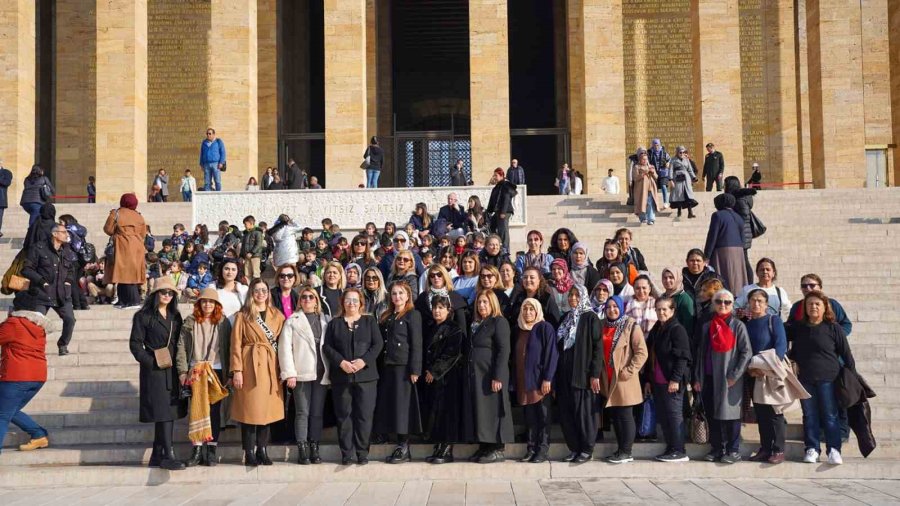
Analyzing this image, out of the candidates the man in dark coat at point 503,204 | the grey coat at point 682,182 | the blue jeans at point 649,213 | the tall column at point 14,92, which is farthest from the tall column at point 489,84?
the tall column at point 14,92

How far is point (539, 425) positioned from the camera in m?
8.38

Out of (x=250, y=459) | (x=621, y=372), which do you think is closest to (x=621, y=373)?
(x=621, y=372)

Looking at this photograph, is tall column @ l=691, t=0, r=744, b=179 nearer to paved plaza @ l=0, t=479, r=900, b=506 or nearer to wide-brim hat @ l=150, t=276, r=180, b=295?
paved plaza @ l=0, t=479, r=900, b=506

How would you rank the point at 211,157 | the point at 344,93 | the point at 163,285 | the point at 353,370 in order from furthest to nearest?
the point at 344,93, the point at 211,157, the point at 163,285, the point at 353,370

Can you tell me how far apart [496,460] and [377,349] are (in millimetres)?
1321

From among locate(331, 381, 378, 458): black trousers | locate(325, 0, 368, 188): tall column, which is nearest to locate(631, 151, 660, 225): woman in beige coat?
locate(325, 0, 368, 188): tall column

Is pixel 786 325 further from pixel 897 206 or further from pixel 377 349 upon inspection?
pixel 897 206

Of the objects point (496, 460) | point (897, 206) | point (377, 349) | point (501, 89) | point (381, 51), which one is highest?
point (381, 51)

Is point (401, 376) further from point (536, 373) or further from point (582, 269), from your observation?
point (582, 269)

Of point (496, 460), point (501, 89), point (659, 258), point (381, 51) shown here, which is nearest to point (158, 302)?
point (496, 460)

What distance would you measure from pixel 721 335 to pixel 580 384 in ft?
3.97

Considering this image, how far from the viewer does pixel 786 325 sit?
28.3 ft

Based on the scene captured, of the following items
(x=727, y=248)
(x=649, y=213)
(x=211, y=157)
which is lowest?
(x=727, y=248)

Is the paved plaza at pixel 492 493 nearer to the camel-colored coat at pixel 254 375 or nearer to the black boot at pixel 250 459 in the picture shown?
the black boot at pixel 250 459
